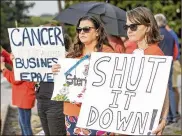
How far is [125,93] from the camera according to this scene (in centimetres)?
315

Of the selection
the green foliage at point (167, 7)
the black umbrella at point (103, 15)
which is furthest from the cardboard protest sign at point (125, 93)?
the green foliage at point (167, 7)

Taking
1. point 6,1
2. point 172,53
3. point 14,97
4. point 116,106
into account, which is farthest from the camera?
point 6,1

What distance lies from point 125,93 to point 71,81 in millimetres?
710

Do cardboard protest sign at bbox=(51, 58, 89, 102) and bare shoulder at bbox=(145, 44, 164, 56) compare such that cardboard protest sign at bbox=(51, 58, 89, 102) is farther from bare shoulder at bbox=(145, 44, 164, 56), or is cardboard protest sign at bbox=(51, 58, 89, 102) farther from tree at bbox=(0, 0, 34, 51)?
tree at bbox=(0, 0, 34, 51)

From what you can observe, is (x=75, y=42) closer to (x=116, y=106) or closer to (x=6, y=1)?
(x=116, y=106)

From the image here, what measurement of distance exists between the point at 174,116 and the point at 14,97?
2.85m

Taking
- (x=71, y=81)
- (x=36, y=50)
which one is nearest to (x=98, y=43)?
(x=71, y=81)

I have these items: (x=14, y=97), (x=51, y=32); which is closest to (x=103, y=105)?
(x=51, y=32)

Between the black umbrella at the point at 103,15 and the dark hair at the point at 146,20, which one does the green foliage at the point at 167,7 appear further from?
the dark hair at the point at 146,20

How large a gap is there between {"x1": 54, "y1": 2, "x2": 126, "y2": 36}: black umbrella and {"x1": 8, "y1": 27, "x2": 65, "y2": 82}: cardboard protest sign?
1.17m

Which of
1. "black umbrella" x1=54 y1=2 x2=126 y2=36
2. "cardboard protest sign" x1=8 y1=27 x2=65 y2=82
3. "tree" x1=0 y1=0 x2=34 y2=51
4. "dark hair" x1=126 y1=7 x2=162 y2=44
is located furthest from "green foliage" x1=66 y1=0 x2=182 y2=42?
"dark hair" x1=126 y1=7 x2=162 y2=44

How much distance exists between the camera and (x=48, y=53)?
4.49 m

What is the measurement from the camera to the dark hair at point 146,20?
3.32 metres

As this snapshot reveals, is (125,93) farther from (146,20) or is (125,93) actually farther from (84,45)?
(84,45)
